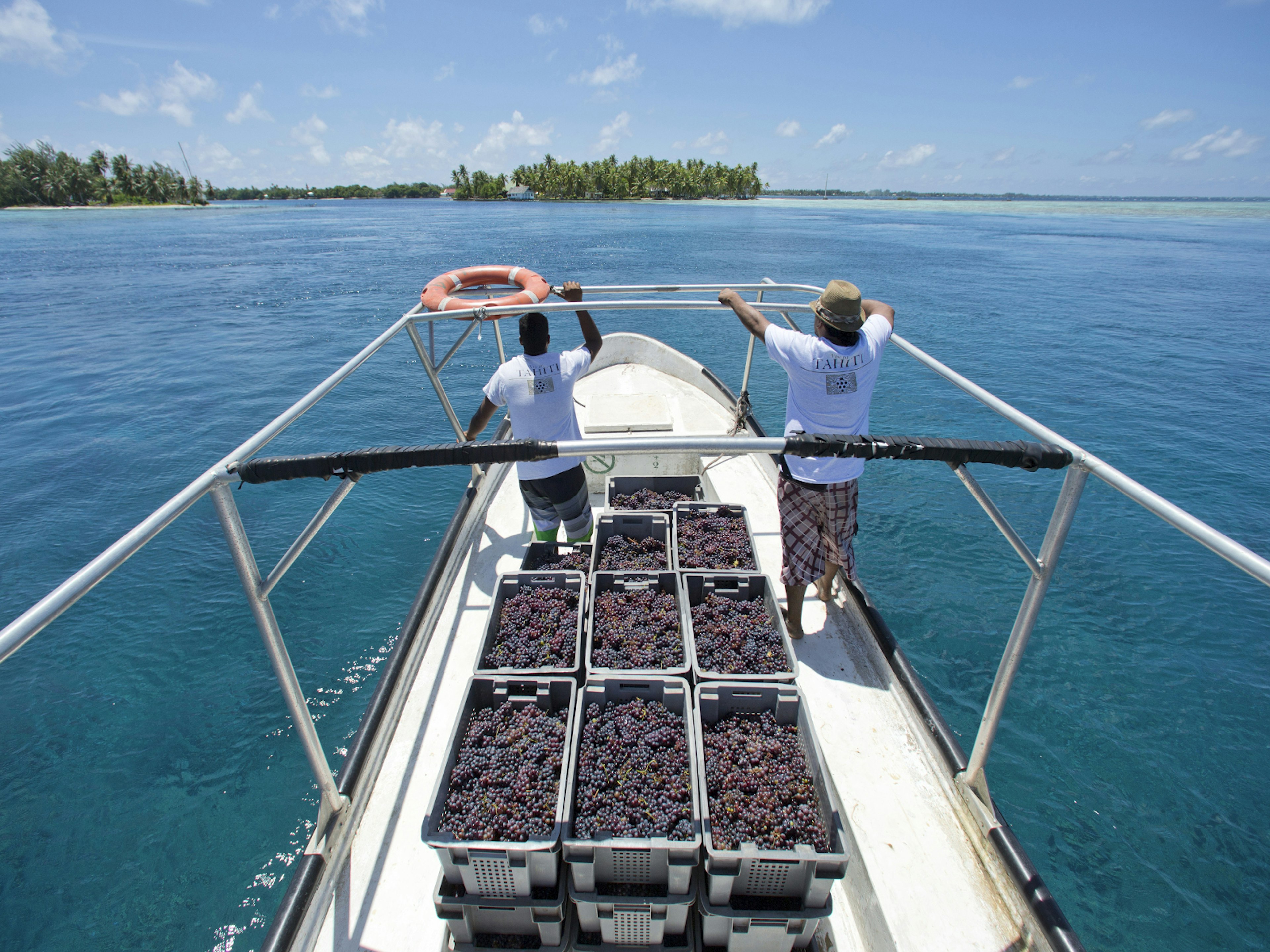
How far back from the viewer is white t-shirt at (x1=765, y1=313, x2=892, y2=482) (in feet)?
10.1

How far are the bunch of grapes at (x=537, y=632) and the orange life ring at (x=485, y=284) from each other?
73.8 inches

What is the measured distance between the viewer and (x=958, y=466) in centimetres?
231

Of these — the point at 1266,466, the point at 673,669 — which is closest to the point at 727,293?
the point at 673,669

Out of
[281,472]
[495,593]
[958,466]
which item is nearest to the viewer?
[281,472]

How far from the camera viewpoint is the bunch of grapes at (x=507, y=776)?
84.4 inches

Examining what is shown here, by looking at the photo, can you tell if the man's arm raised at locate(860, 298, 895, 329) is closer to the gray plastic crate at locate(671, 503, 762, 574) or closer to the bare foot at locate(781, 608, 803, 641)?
the gray plastic crate at locate(671, 503, 762, 574)

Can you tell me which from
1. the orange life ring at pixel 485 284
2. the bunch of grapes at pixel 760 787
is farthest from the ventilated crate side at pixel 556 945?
the orange life ring at pixel 485 284

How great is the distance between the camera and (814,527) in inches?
140

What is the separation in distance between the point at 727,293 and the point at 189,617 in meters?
7.06

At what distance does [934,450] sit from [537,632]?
7.15 ft

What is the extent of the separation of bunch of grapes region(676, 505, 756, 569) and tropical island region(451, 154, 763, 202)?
11723cm

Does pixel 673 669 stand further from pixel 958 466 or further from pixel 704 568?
pixel 958 466

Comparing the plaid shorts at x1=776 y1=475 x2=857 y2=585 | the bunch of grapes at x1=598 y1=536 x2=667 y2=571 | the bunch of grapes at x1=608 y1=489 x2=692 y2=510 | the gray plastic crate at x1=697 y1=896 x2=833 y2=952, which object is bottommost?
the gray plastic crate at x1=697 y1=896 x2=833 y2=952

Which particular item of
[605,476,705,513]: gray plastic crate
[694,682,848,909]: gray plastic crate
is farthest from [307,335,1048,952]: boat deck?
[605,476,705,513]: gray plastic crate
